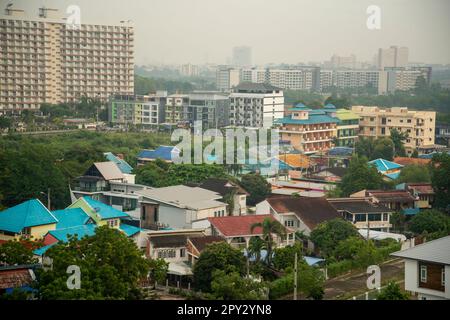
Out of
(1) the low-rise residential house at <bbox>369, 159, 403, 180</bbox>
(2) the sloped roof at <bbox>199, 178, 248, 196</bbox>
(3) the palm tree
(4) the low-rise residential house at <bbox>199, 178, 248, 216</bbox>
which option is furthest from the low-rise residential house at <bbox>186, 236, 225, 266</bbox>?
(1) the low-rise residential house at <bbox>369, 159, 403, 180</bbox>

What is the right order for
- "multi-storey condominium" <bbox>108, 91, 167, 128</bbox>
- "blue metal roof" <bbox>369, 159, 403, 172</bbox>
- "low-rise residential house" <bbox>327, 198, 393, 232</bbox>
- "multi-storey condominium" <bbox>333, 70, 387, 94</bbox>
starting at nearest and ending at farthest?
"low-rise residential house" <bbox>327, 198, 393, 232</bbox>
"blue metal roof" <bbox>369, 159, 403, 172</bbox>
"multi-storey condominium" <bbox>108, 91, 167, 128</bbox>
"multi-storey condominium" <bbox>333, 70, 387, 94</bbox>

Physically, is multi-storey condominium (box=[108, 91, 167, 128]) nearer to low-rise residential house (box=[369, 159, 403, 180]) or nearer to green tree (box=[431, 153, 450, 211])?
low-rise residential house (box=[369, 159, 403, 180])

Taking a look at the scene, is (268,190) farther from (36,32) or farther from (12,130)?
(36,32)

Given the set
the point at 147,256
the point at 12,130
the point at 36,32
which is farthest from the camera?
the point at 36,32

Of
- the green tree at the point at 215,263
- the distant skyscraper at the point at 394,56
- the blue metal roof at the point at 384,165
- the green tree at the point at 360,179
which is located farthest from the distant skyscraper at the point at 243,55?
the green tree at the point at 215,263

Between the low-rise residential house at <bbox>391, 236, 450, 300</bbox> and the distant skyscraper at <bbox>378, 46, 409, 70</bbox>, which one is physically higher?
the distant skyscraper at <bbox>378, 46, 409, 70</bbox>

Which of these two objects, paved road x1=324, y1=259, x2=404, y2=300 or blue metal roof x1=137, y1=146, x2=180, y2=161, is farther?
blue metal roof x1=137, y1=146, x2=180, y2=161
